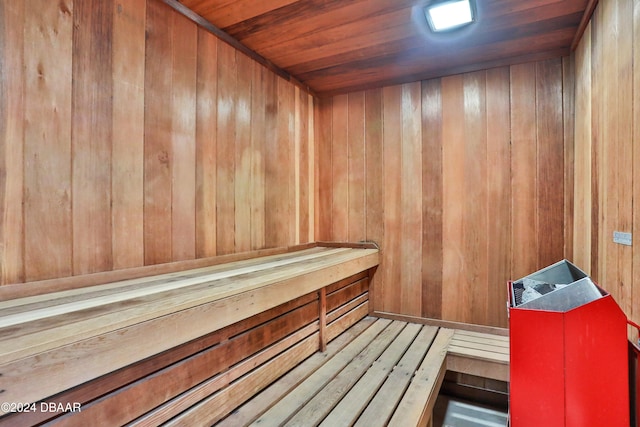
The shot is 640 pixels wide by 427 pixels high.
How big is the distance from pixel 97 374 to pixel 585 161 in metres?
2.42

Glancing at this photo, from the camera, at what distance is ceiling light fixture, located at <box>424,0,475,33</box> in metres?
1.65

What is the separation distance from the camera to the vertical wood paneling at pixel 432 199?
2488 millimetres

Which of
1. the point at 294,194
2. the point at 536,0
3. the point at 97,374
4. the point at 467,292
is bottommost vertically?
the point at 467,292

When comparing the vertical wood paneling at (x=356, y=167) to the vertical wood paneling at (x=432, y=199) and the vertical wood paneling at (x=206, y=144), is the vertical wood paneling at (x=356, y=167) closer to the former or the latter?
the vertical wood paneling at (x=432, y=199)

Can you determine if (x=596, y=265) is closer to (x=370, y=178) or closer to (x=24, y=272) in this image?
(x=370, y=178)

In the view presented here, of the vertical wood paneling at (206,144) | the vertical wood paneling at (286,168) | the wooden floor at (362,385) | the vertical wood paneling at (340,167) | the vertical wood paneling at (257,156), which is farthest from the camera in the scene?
the vertical wood paneling at (340,167)

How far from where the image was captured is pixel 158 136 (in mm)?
1541

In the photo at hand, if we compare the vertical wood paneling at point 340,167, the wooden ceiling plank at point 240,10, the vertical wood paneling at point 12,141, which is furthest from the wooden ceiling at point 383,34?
the vertical wood paneling at point 12,141

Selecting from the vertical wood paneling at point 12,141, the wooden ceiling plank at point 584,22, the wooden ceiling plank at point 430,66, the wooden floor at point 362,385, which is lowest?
the wooden floor at point 362,385

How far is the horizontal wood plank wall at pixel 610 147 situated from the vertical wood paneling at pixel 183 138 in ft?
6.25

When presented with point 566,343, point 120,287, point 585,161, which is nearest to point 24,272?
point 120,287

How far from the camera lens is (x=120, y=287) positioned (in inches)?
48.8

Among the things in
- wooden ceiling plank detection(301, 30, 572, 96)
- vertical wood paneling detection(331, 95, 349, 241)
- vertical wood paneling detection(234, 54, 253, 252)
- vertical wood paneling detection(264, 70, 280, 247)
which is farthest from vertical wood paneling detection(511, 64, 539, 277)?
vertical wood paneling detection(234, 54, 253, 252)

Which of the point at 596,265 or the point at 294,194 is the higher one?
the point at 294,194
